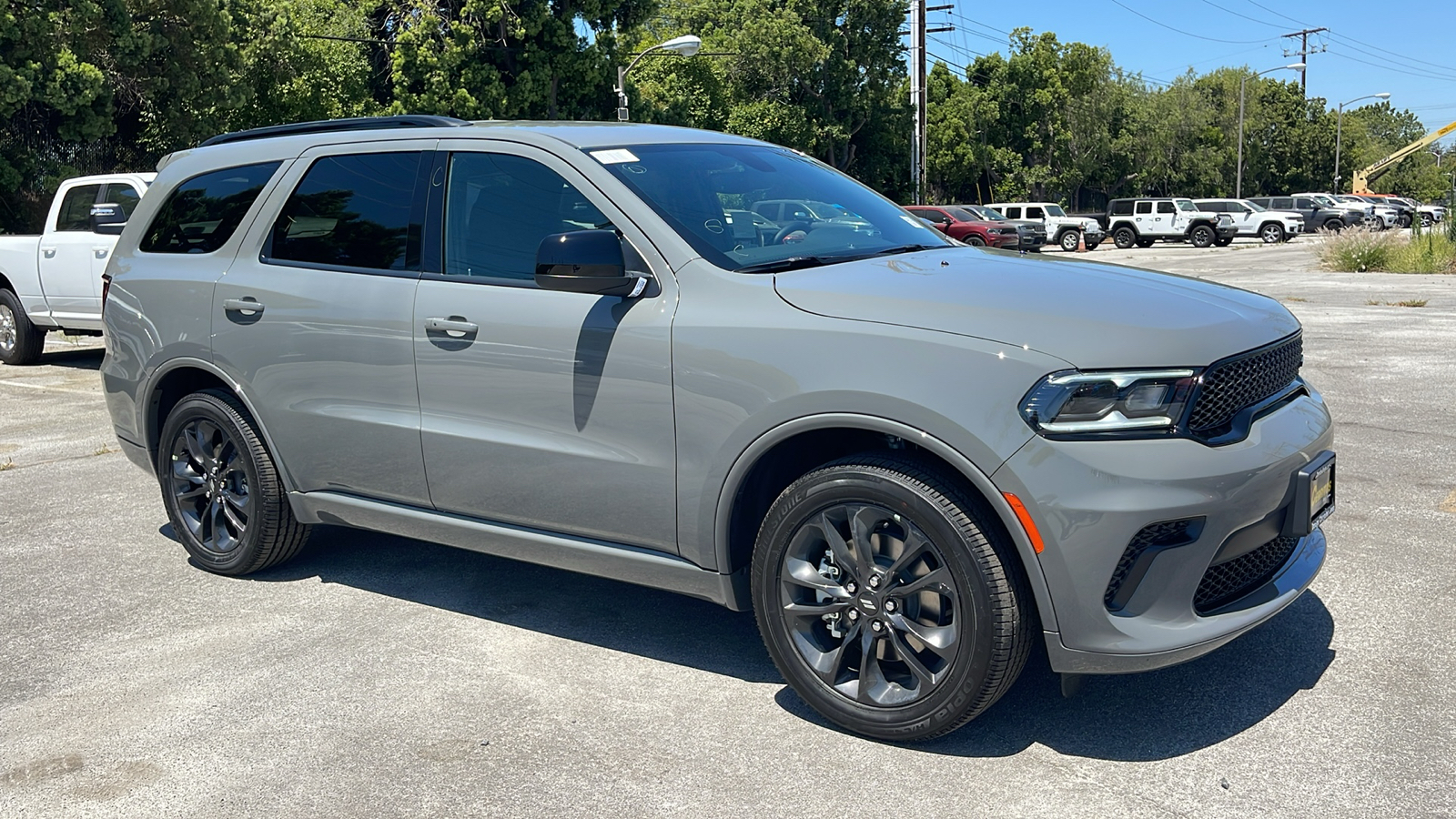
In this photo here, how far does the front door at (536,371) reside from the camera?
3.89 meters

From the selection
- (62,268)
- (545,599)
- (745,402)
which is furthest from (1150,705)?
(62,268)

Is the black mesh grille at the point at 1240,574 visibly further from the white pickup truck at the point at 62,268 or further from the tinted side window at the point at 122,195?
the tinted side window at the point at 122,195

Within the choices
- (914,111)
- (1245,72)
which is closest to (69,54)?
(914,111)

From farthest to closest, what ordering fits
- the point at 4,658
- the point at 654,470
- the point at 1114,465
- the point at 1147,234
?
1. the point at 1147,234
2. the point at 4,658
3. the point at 654,470
4. the point at 1114,465

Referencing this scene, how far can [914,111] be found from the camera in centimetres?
3916

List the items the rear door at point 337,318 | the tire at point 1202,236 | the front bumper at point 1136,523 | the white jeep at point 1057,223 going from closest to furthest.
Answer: the front bumper at point 1136,523 → the rear door at point 337,318 → the white jeep at point 1057,223 → the tire at point 1202,236

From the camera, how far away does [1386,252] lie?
2391 centimetres

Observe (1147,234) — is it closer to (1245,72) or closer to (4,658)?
(1245,72)

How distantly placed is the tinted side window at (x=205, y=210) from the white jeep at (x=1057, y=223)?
125ft

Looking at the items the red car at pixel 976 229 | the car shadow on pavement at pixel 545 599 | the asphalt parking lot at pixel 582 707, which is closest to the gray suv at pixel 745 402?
the asphalt parking lot at pixel 582 707

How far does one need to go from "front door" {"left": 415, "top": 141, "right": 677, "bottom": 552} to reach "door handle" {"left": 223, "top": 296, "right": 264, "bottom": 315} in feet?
3.06

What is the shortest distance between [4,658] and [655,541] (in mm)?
2465

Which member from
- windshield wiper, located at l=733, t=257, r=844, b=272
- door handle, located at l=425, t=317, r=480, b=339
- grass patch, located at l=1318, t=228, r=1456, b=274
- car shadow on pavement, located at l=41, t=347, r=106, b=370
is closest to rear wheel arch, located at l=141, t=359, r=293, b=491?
door handle, located at l=425, t=317, r=480, b=339

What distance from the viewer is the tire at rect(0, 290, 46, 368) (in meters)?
13.0
